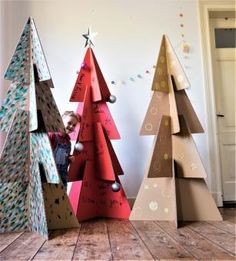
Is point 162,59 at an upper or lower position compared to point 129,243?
upper

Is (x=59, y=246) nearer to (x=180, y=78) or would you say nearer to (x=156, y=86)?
(x=156, y=86)

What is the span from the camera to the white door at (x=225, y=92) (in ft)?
8.74

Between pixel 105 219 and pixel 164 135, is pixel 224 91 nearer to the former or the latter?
pixel 164 135

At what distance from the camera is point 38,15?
258 cm

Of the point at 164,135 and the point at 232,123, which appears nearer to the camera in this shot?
the point at 164,135

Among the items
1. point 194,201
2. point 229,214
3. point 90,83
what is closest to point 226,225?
point 194,201

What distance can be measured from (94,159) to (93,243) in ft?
2.87

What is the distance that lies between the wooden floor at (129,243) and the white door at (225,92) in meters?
0.89

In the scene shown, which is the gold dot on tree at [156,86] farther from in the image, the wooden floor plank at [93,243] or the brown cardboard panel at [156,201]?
the wooden floor plank at [93,243]

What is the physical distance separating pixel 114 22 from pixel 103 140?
1.16 m

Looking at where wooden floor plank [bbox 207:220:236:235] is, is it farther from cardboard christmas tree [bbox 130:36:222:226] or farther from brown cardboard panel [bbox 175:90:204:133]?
brown cardboard panel [bbox 175:90:204:133]

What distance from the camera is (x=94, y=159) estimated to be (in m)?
2.19

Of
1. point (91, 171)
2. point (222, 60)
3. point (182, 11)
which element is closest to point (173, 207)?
point (91, 171)

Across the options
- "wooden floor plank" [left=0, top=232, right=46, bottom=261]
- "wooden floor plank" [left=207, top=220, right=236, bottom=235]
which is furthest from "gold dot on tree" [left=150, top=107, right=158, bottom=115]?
"wooden floor plank" [left=0, top=232, right=46, bottom=261]
